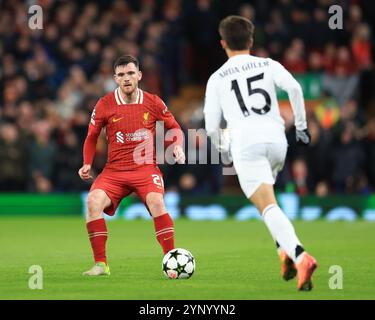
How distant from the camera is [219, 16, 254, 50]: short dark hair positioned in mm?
9133

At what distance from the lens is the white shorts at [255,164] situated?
901 centimetres

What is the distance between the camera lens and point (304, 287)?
886cm

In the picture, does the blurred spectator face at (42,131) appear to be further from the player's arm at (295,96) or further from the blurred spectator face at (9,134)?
the player's arm at (295,96)

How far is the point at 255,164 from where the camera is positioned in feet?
29.6

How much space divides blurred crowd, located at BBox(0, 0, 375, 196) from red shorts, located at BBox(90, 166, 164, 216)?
28.4 feet

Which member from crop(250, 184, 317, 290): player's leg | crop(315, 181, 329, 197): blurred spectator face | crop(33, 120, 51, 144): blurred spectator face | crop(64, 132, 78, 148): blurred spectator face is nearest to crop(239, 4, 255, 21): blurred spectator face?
crop(315, 181, 329, 197): blurred spectator face

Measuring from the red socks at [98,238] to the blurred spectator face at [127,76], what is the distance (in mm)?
1382

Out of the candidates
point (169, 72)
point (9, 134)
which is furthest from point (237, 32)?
point (169, 72)

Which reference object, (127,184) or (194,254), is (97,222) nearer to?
(127,184)

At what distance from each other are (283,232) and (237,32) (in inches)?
69.1

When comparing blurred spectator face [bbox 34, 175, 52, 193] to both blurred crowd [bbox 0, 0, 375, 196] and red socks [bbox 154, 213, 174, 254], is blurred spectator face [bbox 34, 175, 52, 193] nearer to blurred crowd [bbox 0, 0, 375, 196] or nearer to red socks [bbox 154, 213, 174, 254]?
blurred crowd [bbox 0, 0, 375, 196]

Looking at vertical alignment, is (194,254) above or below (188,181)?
below

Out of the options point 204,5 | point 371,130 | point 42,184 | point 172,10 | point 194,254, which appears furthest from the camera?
point 172,10
